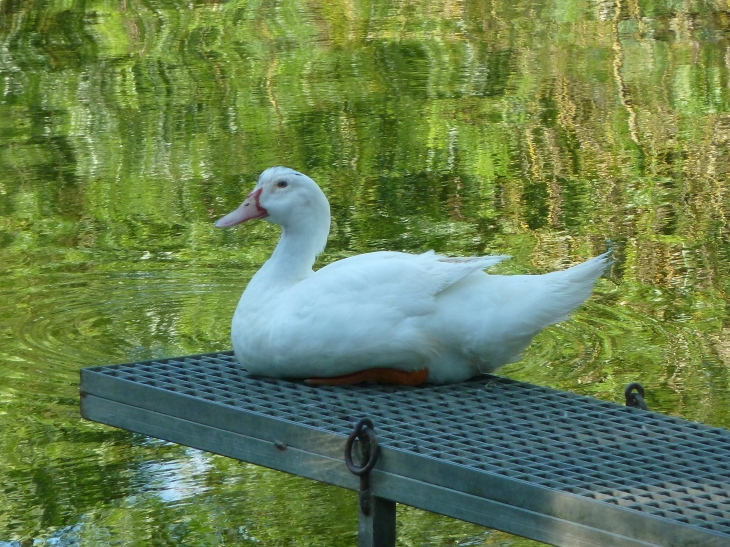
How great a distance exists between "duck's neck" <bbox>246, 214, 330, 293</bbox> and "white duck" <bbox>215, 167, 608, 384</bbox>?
9 cm

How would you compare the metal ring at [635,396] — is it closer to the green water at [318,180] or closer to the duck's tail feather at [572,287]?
the duck's tail feather at [572,287]

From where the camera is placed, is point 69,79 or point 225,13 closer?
point 69,79

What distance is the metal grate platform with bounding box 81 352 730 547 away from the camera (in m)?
3.24

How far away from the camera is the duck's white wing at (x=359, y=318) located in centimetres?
445

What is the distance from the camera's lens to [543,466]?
3.55m

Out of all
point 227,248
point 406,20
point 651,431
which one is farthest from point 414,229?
point 406,20

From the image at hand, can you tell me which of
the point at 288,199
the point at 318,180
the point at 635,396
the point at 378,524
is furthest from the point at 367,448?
the point at 318,180

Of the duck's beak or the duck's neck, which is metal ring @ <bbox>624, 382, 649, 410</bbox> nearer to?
the duck's neck

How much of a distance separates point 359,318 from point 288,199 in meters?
0.60

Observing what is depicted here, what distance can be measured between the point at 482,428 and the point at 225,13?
11.8 meters

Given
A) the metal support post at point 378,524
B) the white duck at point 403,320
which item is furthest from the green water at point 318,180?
the metal support post at point 378,524

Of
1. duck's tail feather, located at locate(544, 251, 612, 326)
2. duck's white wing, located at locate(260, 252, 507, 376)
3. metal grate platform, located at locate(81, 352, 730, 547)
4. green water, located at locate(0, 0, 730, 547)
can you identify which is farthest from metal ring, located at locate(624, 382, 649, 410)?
green water, located at locate(0, 0, 730, 547)

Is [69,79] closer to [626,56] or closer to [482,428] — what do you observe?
[626,56]

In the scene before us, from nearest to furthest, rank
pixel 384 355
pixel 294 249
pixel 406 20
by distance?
pixel 384 355 < pixel 294 249 < pixel 406 20
